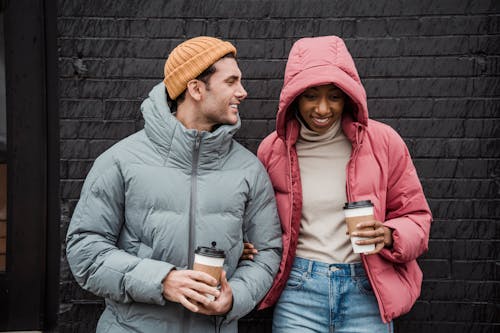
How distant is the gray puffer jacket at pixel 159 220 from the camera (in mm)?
2340

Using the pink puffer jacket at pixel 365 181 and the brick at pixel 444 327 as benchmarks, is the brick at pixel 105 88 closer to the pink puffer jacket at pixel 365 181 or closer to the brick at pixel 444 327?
the pink puffer jacket at pixel 365 181

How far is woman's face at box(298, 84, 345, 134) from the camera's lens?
252cm

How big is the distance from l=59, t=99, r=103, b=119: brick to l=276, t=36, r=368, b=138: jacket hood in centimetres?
131

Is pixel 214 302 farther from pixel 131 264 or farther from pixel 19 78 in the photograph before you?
pixel 19 78

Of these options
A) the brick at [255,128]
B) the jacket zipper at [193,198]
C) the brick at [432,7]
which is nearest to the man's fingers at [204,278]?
the jacket zipper at [193,198]

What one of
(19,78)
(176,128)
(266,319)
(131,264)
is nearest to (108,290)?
(131,264)

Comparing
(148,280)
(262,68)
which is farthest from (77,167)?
(148,280)

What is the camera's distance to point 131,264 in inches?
89.7

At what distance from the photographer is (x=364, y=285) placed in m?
2.51

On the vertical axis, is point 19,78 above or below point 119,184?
above

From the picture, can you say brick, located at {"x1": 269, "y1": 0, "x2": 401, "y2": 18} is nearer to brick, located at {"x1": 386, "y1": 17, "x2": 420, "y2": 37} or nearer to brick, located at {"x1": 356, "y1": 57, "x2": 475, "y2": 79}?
brick, located at {"x1": 386, "y1": 17, "x2": 420, "y2": 37}

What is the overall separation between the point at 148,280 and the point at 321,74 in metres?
1.16

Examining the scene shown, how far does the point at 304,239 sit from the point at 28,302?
6.72ft

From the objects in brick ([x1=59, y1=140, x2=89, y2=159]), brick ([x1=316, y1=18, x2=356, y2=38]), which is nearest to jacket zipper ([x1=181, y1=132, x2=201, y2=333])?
brick ([x1=59, y1=140, x2=89, y2=159])
